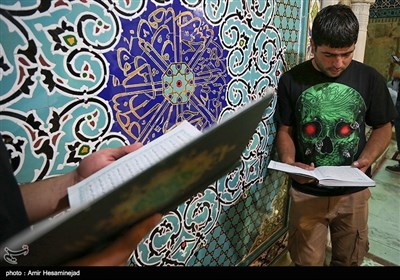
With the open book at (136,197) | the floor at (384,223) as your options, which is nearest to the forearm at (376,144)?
the floor at (384,223)

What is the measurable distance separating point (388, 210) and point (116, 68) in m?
2.74

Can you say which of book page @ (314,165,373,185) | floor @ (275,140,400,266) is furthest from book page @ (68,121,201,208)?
floor @ (275,140,400,266)

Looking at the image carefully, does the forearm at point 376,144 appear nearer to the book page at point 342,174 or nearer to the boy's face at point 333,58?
the book page at point 342,174

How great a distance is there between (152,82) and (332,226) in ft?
3.98

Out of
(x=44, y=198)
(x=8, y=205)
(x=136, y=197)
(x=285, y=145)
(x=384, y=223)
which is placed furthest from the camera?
(x=384, y=223)

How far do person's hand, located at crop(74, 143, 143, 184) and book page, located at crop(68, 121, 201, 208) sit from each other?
11 centimetres

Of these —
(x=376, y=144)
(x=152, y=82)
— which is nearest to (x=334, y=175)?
(x=376, y=144)

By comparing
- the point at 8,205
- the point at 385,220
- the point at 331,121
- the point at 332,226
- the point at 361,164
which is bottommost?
the point at 385,220

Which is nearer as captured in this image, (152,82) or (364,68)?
(152,82)

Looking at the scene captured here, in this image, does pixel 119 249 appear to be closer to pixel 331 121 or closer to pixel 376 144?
pixel 331 121

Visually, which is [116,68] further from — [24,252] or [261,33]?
[261,33]

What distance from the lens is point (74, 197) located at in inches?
20.0

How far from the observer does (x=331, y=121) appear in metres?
1.20

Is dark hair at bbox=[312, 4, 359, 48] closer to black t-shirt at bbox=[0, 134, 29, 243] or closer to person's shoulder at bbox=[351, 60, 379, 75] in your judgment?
person's shoulder at bbox=[351, 60, 379, 75]
